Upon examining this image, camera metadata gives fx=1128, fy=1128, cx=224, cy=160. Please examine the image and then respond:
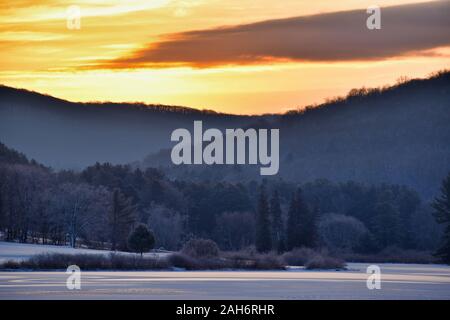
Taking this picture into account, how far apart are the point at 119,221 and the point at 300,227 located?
1900 cm

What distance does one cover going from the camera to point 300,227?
117625 mm

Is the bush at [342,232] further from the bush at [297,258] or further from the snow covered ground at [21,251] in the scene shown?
the snow covered ground at [21,251]

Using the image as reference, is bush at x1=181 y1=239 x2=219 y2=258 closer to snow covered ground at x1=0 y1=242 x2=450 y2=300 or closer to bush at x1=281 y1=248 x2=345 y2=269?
bush at x1=281 y1=248 x2=345 y2=269

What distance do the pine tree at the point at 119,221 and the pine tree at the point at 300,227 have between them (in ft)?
56.1

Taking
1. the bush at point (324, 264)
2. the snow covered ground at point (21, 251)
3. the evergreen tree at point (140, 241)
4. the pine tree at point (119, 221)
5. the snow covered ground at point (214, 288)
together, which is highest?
the pine tree at point (119, 221)

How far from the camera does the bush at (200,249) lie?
88.1 metres

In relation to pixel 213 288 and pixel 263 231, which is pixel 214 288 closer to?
pixel 213 288

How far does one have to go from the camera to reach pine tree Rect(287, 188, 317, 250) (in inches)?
4604

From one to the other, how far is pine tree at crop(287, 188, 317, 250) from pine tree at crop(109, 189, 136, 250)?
17.1 metres

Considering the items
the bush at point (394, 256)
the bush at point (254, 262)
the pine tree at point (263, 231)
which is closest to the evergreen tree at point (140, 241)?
the bush at point (254, 262)

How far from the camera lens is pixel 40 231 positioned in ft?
410

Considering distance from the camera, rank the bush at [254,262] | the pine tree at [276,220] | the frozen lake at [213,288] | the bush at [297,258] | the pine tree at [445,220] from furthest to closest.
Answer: the pine tree at [276,220] → the pine tree at [445,220] → the bush at [297,258] → the bush at [254,262] → the frozen lake at [213,288]
